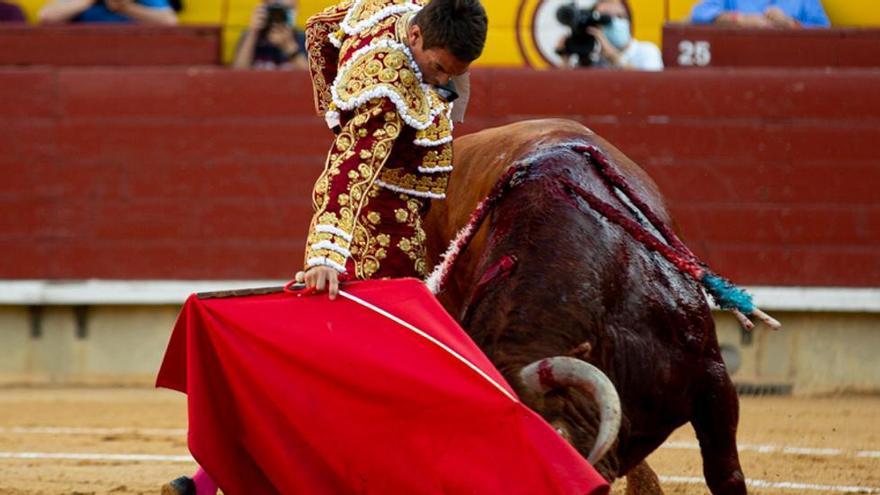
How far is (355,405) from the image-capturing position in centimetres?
306

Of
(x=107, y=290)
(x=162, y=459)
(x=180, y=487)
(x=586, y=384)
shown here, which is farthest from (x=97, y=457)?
(x=586, y=384)

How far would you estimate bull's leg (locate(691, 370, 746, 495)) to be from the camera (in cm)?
349

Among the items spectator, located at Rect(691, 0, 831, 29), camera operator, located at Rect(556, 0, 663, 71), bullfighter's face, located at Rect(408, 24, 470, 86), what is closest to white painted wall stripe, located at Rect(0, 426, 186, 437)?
camera operator, located at Rect(556, 0, 663, 71)

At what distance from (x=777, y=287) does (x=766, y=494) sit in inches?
103

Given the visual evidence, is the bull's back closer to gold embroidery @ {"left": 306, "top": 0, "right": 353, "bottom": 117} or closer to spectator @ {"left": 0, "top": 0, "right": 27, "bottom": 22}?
gold embroidery @ {"left": 306, "top": 0, "right": 353, "bottom": 117}

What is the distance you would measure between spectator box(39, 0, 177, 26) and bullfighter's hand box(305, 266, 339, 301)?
4.42m

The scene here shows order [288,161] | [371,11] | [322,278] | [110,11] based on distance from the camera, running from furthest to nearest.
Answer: [110,11] → [288,161] → [371,11] → [322,278]

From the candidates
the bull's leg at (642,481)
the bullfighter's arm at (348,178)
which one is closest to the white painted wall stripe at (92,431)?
the bull's leg at (642,481)

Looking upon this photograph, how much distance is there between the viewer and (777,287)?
698 centimetres

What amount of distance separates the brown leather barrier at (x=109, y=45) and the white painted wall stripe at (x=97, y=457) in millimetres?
2497

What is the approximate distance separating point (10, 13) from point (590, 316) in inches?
196

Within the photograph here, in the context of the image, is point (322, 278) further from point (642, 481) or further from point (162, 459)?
point (162, 459)

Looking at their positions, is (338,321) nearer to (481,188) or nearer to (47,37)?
(481,188)

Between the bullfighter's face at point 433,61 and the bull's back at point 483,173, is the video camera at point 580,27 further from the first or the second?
the bullfighter's face at point 433,61
